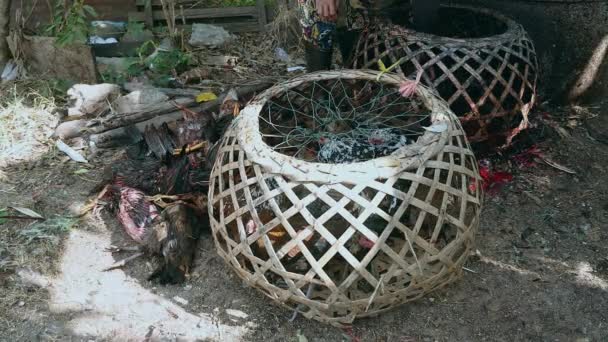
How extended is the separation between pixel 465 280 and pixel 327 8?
65.7 inches

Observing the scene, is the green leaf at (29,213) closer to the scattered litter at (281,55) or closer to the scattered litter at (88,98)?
the scattered litter at (88,98)

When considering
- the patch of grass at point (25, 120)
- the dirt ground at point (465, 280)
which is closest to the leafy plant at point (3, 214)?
the dirt ground at point (465, 280)

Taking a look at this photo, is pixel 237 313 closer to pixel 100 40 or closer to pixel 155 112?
pixel 155 112

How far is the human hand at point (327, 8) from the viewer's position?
3090 millimetres

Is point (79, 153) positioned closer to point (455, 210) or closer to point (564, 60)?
point (455, 210)

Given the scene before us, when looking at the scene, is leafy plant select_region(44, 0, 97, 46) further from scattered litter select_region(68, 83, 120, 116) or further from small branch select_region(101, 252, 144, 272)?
small branch select_region(101, 252, 144, 272)

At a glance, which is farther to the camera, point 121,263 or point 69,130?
point 69,130

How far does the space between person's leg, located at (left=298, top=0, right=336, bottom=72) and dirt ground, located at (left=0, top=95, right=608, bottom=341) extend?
4.17ft

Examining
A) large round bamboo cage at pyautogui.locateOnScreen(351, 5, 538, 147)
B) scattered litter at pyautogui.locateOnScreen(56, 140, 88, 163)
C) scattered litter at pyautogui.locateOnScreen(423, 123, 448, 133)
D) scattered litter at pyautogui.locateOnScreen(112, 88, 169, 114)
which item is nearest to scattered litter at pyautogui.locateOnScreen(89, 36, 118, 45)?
scattered litter at pyautogui.locateOnScreen(112, 88, 169, 114)

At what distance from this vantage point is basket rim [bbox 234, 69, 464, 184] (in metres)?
2.05

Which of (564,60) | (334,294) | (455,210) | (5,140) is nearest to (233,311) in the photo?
(334,294)

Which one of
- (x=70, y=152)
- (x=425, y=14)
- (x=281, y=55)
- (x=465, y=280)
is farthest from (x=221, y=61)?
(x=465, y=280)

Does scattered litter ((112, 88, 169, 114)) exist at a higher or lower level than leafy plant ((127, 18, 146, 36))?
lower

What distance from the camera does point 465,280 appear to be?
2551 millimetres
